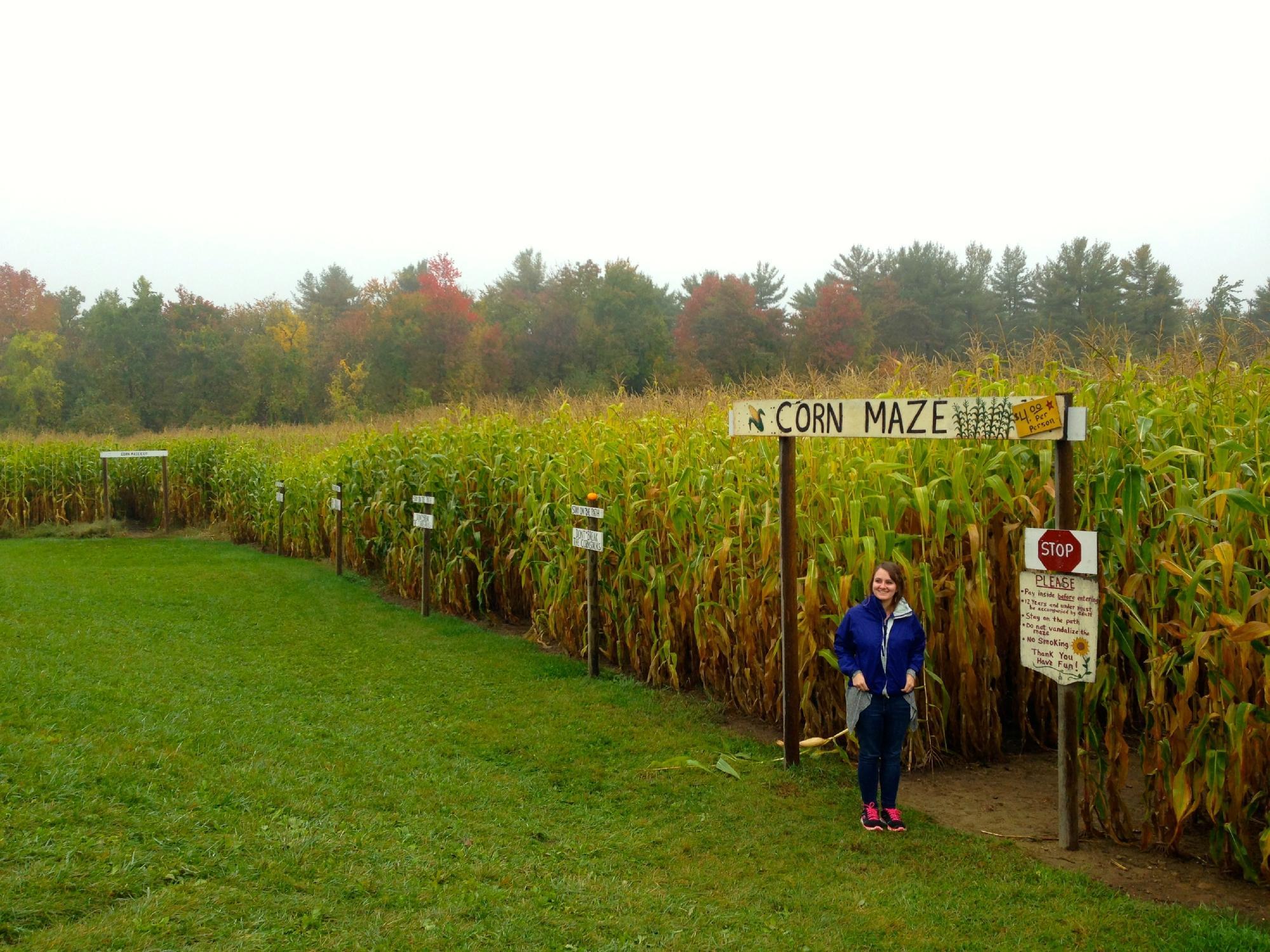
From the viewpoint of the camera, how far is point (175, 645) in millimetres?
8852

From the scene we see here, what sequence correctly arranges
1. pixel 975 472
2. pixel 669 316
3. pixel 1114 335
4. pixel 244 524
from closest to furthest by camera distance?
pixel 975 472, pixel 1114 335, pixel 244 524, pixel 669 316

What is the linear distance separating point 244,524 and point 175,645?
1112cm

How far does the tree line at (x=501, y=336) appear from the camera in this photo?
31531 millimetres

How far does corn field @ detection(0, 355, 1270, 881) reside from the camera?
4.11 m

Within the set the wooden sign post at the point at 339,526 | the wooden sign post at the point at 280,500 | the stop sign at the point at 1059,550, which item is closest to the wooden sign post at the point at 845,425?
the stop sign at the point at 1059,550

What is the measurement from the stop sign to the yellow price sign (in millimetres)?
467

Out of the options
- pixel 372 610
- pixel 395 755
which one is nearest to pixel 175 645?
pixel 372 610

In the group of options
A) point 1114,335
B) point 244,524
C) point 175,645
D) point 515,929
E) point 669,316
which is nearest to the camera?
point 515,929

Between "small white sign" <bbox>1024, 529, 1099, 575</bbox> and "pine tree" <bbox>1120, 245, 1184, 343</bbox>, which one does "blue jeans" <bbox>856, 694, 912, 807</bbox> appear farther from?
"pine tree" <bbox>1120, 245, 1184, 343</bbox>

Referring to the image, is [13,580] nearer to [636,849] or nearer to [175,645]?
[175,645]

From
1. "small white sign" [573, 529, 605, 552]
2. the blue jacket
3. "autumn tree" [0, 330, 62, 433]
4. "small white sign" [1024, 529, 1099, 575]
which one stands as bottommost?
the blue jacket

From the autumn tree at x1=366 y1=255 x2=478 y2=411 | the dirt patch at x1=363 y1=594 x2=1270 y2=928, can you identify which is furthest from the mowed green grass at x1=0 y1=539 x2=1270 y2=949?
the autumn tree at x1=366 y1=255 x2=478 y2=411

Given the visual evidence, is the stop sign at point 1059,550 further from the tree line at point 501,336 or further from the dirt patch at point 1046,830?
the tree line at point 501,336

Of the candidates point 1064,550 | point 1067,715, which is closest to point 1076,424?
point 1064,550
